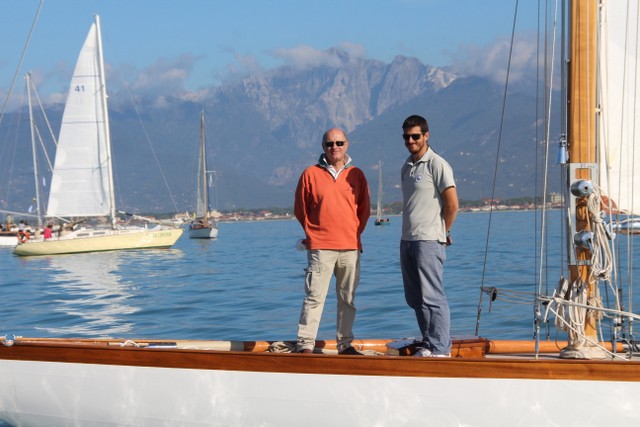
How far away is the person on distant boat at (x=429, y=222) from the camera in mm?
6676

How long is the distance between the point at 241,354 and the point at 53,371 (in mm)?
1492

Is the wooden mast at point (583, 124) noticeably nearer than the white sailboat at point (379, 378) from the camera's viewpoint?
No

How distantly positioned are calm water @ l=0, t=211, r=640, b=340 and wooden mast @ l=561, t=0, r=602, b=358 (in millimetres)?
331

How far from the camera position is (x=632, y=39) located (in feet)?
22.9

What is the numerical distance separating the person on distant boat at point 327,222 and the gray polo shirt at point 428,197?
0.45 meters

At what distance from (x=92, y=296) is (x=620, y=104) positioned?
15.6 metres

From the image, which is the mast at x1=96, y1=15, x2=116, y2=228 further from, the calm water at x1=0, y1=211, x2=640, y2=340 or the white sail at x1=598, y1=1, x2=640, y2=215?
the white sail at x1=598, y1=1, x2=640, y2=215

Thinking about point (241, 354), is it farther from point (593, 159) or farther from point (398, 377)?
point (593, 159)

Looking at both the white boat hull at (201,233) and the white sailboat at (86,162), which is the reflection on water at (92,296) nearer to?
the white sailboat at (86,162)

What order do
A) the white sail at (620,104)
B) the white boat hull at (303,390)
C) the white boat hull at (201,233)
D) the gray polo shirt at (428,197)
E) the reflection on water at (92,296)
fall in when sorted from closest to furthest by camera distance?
the white boat hull at (303,390) → the gray polo shirt at (428,197) → the white sail at (620,104) → the reflection on water at (92,296) → the white boat hull at (201,233)

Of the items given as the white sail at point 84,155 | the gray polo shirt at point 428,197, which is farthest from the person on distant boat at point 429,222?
the white sail at point 84,155

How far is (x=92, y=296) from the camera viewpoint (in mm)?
20594

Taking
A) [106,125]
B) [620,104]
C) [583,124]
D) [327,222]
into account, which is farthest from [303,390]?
[106,125]

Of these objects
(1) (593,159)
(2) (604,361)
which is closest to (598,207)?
(1) (593,159)
